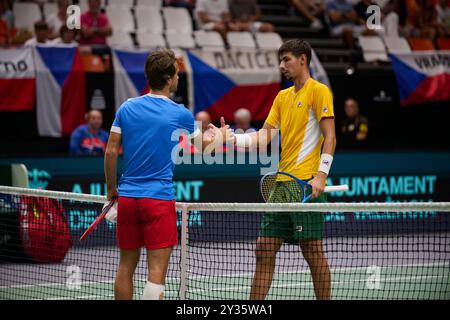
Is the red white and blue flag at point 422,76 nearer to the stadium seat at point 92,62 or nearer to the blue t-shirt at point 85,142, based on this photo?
the stadium seat at point 92,62

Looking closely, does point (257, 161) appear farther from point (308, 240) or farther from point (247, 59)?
point (308, 240)

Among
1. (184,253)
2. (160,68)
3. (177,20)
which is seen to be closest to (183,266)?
(184,253)

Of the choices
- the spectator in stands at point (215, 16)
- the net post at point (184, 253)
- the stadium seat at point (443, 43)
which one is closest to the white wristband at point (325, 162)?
the net post at point (184, 253)

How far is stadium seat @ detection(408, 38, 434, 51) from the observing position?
1530 cm

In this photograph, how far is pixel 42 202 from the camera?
8273mm

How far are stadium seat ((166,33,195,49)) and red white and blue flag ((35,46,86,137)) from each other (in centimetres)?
221

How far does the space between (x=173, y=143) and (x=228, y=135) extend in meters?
0.75

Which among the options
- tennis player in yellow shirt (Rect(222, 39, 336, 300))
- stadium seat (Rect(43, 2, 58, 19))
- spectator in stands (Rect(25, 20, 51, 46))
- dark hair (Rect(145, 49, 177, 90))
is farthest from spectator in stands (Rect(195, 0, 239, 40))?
dark hair (Rect(145, 49, 177, 90))

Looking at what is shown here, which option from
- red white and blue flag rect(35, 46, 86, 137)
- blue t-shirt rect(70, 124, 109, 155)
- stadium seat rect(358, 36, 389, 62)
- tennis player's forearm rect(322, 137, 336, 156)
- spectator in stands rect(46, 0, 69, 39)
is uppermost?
spectator in stands rect(46, 0, 69, 39)

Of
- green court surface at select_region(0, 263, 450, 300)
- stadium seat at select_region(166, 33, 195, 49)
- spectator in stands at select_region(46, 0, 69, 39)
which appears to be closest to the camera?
Answer: green court surface at select_region(0, 263, 450, 300)

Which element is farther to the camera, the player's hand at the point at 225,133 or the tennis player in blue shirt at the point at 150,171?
the player's hand at the point at 225,133

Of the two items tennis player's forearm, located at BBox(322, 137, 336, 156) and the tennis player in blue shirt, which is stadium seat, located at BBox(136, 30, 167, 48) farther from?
the tennis player in blue shirt

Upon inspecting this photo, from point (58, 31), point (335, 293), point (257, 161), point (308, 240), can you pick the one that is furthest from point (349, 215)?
point (58, 31)

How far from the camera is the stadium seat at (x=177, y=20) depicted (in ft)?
47.4
